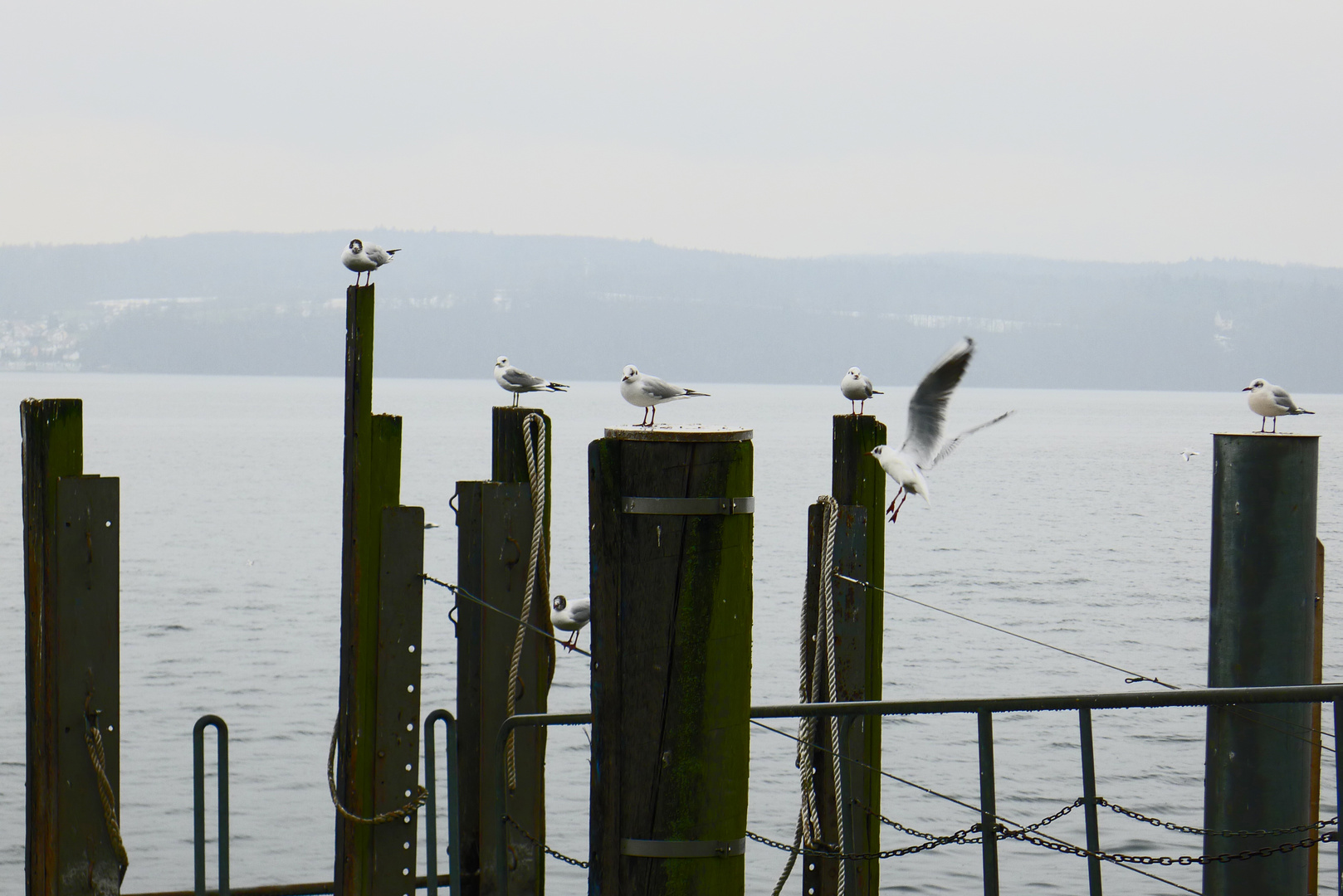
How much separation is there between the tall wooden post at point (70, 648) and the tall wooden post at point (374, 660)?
107 cm

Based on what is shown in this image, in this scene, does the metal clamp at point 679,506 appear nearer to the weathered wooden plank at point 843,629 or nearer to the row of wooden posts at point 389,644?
the row of wooden posts at point 389,644

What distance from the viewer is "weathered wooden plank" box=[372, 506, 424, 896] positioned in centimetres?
Answer: 699

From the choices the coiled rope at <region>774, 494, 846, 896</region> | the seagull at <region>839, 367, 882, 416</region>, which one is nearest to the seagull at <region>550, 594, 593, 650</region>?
the seagull at <region>839, 367, 882, 416</region>

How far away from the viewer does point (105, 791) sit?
6.56 m

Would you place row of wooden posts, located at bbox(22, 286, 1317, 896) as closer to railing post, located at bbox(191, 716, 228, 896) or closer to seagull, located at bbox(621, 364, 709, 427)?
railing post, located at bbox(191, 716, 228, 896)

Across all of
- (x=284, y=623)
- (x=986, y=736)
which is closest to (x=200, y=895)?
(x=986, y=736)

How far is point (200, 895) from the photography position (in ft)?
20.9

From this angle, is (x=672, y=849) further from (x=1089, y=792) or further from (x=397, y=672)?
(x=397, y=672)

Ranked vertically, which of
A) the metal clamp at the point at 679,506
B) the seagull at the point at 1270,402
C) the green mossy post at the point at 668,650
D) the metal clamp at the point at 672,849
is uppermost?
the seagull at the point at 1270,402

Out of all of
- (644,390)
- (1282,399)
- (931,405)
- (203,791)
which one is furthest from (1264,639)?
(1282,399)

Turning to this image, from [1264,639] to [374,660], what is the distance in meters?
4.04

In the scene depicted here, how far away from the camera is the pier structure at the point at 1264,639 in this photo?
16.6ft

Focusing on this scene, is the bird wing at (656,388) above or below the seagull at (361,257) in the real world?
below

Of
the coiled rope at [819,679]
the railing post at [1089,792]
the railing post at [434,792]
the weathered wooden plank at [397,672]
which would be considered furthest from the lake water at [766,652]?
the railing post at [1089,792]
